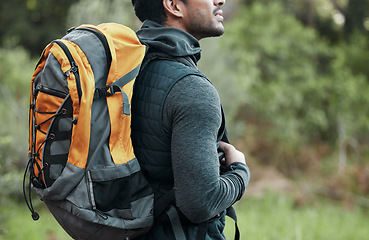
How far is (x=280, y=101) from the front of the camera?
11.9 metres

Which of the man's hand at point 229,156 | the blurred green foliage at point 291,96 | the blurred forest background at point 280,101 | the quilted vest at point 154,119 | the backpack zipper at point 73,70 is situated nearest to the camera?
the backpack zipper at point 73,70

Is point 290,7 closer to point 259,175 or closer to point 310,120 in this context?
point 310,120

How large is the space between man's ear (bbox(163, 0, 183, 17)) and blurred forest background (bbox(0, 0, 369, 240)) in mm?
2668

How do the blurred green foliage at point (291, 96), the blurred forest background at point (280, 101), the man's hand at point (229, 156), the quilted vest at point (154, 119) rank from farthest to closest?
1. the blurred green foliage at point (291, 96)
2. the blurred forest background at point (280, 101)
3. the man's hand at point (229, 156)
4. the quilted vest at point (154, 119)

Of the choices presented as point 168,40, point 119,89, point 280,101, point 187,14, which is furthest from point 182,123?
point 280,101

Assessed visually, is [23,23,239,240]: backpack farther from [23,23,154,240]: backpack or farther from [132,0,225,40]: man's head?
[132,0,225,40]: man's head

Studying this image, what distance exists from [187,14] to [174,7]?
56 mm

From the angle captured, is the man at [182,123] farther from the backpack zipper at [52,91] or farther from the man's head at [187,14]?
the backpack zipper at [52,91]

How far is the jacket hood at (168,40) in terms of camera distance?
1565 millimetres

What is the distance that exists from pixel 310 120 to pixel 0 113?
8703 mm

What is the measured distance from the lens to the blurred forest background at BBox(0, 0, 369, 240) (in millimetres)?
6824

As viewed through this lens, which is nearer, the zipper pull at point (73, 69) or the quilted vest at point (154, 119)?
the zipper pull at point (73, 69)

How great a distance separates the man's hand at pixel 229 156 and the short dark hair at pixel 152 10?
538 millimetres

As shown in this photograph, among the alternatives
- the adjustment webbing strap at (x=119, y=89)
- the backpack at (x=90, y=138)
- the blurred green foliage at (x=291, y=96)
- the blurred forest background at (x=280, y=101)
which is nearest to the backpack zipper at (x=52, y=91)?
the backpack at (x=90, y=138)
